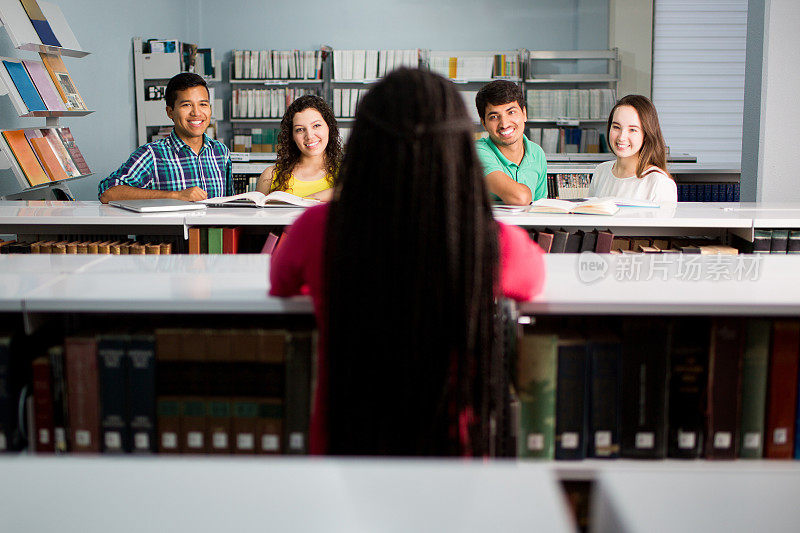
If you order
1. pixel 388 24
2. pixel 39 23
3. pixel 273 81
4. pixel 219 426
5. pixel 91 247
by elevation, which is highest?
pixel 388 24

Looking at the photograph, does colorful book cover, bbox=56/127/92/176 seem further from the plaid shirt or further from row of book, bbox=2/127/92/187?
the plaid shirt

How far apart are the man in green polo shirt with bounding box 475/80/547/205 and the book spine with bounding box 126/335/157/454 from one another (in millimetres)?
1766

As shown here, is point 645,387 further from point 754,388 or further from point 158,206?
point 158,206

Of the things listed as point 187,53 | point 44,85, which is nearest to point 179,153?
point 44,85

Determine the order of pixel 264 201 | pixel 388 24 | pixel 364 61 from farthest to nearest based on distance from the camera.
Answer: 1. pixel 388 24
2. pixel 364 61
3. pixel 264 201

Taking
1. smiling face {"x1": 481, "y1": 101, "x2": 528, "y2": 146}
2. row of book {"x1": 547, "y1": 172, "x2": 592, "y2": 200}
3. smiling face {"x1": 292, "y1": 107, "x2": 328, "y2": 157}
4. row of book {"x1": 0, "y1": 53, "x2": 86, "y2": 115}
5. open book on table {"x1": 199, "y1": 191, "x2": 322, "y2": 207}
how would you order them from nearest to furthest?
open book on table {"x1": 199, "y1": 191, "x2": 322, "y2": 207} → smiling face {"x1": 481, "y1": 101, "x2": 528, "y2": 146} → smiling face {"x1": 292, "y1": 107, "x2": 328, "y2": 157} → row of book {"x1": 0, "y1": 53, "x2": 86, "y2": 115} → row of book {"x1": 547, "y1": 172, "x2": 592, "y2": 200}

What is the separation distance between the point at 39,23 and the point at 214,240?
2.36 metres

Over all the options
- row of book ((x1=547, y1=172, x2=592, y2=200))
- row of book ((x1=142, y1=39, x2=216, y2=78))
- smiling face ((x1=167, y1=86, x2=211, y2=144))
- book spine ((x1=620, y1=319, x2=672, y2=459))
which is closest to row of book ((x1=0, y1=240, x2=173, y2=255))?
smiling face ((x1=167, y1=86, x2=211, y2=144))

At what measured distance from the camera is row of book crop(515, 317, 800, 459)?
4.76 feet

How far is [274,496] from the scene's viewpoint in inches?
23.4

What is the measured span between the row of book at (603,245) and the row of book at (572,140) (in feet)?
14.5

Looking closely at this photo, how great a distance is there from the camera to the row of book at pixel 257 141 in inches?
288

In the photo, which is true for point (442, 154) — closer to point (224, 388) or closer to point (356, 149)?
point (356, 149)

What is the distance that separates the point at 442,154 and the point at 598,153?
6.19 meters
